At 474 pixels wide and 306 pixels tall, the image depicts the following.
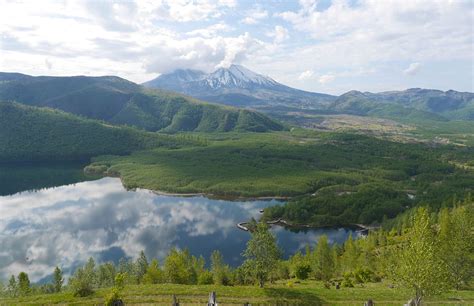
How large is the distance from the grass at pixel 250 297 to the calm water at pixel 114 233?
228ft

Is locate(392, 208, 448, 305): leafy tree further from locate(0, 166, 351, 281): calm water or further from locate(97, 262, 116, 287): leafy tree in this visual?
locate(0, 166, 351, 281): calm water

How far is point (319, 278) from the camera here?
82.7 meters

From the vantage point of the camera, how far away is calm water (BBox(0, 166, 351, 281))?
129m

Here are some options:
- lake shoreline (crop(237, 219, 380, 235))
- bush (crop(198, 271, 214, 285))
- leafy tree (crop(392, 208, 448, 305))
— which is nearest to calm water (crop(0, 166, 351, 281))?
lake shoreline (crop(237, 219, 380, 235))

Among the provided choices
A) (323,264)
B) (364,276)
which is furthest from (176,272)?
(364,276)

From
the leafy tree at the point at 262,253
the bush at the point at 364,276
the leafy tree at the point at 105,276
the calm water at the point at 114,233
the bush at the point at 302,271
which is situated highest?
the leafy tree at the point at 262,253

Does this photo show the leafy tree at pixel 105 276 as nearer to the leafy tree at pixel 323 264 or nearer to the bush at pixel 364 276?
the leafy tree at pixel 323 264

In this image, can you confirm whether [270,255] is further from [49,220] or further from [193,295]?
[49,220]

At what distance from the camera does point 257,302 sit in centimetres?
5122

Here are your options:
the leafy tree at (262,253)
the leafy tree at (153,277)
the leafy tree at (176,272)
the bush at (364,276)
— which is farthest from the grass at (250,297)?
the leafy tree at (176,272)

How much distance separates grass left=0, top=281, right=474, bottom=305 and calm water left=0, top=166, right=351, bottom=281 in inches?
2735

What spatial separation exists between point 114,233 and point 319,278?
9829cm

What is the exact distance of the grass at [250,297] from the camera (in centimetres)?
5128

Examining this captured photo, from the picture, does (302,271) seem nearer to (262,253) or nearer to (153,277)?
(262,253)
